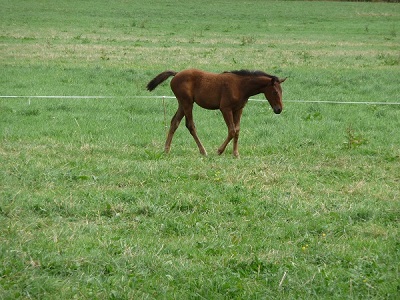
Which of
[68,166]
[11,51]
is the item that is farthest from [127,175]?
[11,51]

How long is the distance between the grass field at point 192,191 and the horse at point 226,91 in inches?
21.2

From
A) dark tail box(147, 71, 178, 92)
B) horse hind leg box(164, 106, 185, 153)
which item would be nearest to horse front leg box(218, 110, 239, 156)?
horse hind leg box(164, 106, 185, 153)

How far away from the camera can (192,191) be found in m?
8.76

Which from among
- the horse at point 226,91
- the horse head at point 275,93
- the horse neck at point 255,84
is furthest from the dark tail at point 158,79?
the horse head at point 275,93

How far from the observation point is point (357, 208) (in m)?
8.04

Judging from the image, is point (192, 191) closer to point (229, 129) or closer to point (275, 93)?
point (229, 129)

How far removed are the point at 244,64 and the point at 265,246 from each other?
16.1m

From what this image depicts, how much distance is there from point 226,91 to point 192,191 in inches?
114

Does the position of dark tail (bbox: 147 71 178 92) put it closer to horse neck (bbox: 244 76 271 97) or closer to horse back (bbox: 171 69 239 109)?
horse back (bbox: 171 69 239 109)

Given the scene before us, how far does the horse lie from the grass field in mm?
539

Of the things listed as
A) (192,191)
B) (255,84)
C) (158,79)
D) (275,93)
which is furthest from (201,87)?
(192,191)

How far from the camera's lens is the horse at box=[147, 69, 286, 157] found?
11148 mm

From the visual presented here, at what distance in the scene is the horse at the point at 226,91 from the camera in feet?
36.6

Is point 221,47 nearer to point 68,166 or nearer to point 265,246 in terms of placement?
point 68,166
